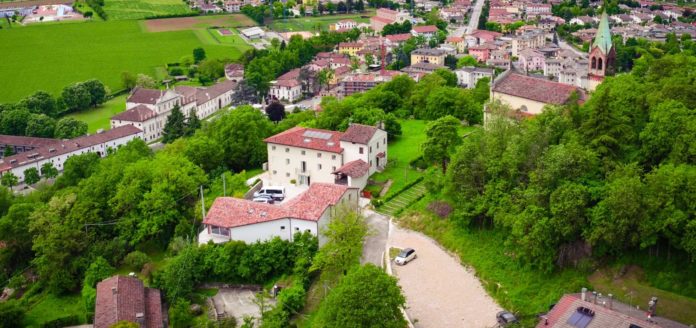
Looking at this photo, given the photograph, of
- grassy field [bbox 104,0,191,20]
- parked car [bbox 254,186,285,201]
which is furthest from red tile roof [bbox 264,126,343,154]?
grassy field [bbox 104,0,191,20]

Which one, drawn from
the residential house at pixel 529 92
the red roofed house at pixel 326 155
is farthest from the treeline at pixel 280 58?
the red roofed house at pixel 326 155

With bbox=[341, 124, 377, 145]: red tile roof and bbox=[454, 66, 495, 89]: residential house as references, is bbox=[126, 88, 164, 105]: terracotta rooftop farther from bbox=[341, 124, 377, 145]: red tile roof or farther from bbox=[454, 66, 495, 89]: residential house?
bbox=[341, 124, 377, 145]: red tile roof

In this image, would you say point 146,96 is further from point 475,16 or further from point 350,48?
point 475,16

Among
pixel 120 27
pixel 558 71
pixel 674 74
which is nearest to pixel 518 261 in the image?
pixel 674 74

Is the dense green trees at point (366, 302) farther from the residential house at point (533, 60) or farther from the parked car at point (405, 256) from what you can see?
the residential house at point (533, 60)

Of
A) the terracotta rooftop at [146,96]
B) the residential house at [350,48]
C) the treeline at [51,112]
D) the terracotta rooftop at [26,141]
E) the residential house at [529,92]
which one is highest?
the residential house at [529,92]

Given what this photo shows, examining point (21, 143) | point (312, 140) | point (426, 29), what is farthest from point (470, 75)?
point (312, 140)
